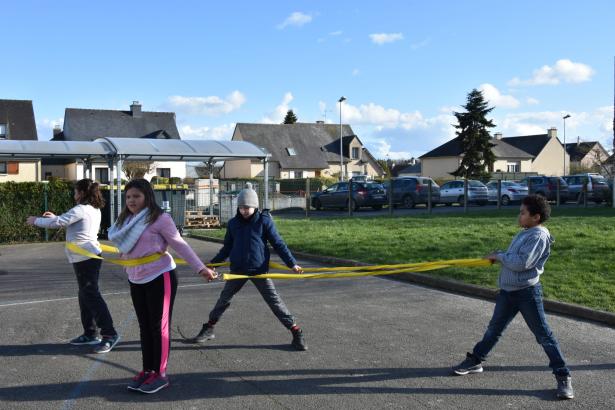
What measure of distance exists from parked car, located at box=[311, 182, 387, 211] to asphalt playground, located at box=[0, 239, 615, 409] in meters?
20.8

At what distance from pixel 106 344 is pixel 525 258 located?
3.99 meters

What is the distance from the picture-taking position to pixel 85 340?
643 centimetres

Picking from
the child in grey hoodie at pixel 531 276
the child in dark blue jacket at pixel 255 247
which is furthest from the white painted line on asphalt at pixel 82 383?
the child in grey hoodie at pixel 531 276

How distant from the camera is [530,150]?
72.4 meters

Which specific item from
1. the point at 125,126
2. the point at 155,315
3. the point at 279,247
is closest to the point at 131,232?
the point at 155,315

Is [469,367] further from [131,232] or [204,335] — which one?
[131,232]

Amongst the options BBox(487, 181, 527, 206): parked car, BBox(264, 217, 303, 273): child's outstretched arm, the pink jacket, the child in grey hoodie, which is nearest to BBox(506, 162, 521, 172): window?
BBox(487, 181, 527, 206): parked car

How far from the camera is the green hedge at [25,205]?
58.7 feet

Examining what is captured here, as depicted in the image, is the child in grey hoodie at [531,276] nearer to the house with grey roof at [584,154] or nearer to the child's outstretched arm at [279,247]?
the child's outstretched arm at [279,247]

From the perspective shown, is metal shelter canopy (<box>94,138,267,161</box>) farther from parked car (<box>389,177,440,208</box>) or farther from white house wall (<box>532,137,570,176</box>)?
white house wall (<box>532,137,570,176</box>)

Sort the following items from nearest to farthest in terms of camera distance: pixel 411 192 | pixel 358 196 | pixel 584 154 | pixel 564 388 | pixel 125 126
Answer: pixel 564 388 < pixel 358 196 < pixel 411 192 < pixel 125 126 < pixel 584 154

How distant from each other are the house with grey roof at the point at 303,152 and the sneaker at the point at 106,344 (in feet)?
181

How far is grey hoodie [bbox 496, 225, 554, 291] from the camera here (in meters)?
4.90

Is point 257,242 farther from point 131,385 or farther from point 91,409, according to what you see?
point 91,409
